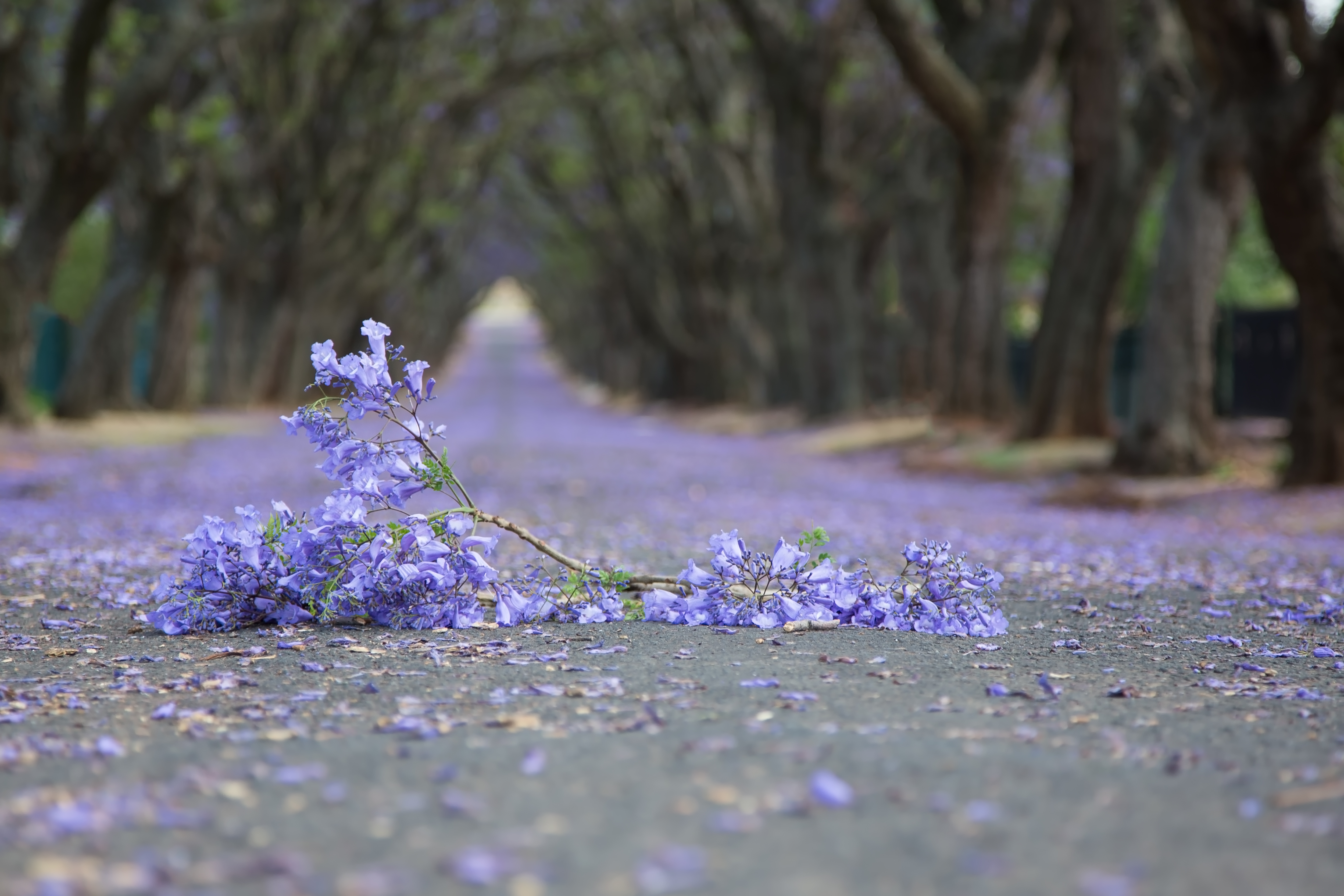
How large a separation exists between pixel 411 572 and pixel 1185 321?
10.5 metres

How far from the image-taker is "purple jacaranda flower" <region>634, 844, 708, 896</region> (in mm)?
2689

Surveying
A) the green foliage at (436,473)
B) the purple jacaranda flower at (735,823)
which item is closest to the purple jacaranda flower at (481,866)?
the purple jacaranda flower at (735,823)

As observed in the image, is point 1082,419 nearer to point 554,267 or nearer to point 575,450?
point 575,450

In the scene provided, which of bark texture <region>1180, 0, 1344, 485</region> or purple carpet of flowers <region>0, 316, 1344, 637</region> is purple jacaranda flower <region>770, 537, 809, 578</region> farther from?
bark texture <region>1180, 0, 1344, 485</region>

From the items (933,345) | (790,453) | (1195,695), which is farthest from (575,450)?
(1195,695)

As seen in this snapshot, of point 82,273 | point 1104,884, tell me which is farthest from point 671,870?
point 82,273

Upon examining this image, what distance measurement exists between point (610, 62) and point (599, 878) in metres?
33.0

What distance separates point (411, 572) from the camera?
17.6ft

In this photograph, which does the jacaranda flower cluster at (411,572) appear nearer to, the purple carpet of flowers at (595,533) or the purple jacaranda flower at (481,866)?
the purple carpet of flowers at (595,533)

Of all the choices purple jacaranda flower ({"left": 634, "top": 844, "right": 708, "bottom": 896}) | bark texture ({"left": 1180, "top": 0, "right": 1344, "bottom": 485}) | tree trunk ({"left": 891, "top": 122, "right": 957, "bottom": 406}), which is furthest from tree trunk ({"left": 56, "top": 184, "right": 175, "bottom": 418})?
purple jacaranda flower ({"left": 634, "top": 844, "right": 708, "bottom": 896})

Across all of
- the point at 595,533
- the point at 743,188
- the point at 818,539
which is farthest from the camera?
the point at 743,188

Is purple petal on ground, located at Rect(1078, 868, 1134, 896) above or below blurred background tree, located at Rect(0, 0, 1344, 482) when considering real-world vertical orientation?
below

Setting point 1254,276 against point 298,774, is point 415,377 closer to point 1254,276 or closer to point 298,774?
point 298,774

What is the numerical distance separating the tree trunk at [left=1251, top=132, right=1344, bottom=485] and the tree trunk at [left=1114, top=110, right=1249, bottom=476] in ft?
5.25
